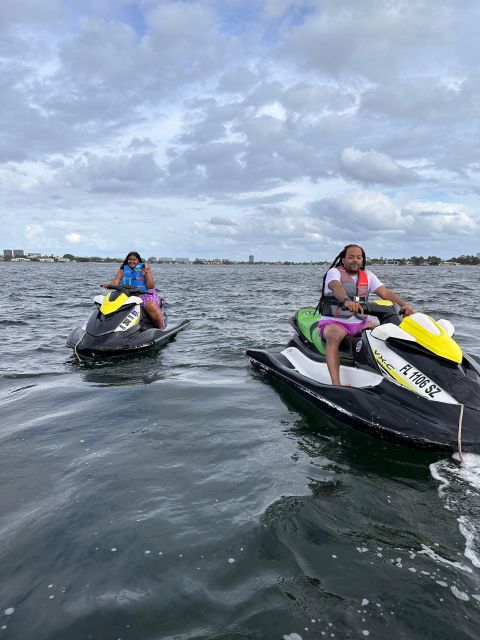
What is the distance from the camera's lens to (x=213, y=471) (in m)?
3.64

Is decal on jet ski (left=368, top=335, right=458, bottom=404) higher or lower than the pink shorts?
lower

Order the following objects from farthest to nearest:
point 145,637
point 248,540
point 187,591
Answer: point 248,540
point 187,591
point 145,637

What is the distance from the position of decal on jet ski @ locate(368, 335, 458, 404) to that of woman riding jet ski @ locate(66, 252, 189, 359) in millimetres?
4642

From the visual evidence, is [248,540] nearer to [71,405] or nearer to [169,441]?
[169,441]

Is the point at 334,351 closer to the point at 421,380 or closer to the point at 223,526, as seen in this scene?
the point at 421,380

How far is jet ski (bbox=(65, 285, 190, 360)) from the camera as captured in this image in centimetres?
773

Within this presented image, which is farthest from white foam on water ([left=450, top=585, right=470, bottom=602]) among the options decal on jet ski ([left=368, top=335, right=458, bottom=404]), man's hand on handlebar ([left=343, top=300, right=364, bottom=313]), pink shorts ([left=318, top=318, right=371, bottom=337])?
pink shorts ([left=318, top=318, right=371, bottom=337])

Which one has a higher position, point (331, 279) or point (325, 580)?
point (331, 279)

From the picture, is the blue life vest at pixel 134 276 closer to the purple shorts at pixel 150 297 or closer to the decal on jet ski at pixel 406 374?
the purple shorts at pixel 150 297

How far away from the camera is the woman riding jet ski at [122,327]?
305 inches

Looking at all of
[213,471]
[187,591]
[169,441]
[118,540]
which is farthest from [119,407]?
[187,591]

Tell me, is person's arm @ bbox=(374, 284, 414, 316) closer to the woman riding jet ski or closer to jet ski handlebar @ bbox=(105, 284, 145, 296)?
the woman riding jet ski

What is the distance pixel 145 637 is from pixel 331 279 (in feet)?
14.2

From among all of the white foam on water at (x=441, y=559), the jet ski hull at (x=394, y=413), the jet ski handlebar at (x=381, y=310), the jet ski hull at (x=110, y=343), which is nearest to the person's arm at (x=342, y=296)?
the jet ski handlebar at (x=381, y=310)
